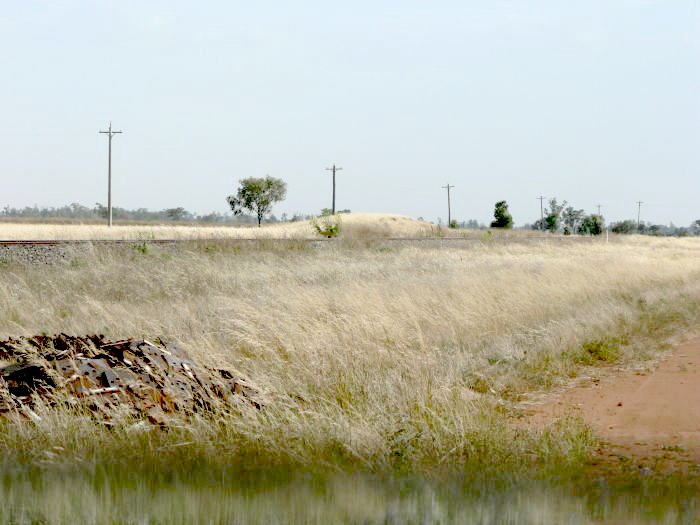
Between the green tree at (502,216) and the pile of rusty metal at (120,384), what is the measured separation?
97.4 meters

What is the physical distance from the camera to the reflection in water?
4.89m

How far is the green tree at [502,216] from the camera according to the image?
102863 mm

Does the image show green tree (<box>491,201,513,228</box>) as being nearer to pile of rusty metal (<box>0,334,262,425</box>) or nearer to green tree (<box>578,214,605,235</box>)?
green tree (<box>578,214,605,235</box>)

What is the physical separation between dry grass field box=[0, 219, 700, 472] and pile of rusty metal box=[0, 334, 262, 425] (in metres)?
0.23

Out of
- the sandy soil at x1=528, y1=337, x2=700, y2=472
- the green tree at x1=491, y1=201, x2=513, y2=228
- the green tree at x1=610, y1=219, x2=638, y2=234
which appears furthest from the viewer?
the green tree at x1=610, y1=219, x2=638, y2=234

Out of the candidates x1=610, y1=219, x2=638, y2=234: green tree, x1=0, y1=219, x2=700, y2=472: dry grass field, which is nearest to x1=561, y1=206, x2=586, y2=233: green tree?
x1=610, y1=219, x2=638, y2=234: green tree

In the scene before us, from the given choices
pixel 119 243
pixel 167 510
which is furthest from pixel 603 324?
pixel 119 243

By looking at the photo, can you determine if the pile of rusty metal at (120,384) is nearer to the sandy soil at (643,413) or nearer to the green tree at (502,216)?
the sandy soil at (643,413)

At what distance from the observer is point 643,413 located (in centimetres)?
868

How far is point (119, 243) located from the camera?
88.1ft

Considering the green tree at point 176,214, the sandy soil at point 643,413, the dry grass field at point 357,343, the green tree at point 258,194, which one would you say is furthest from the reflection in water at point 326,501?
the green tree at point 176,214

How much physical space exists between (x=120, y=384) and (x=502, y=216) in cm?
9850

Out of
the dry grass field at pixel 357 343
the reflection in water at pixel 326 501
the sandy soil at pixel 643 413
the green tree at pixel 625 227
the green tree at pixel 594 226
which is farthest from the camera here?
the green tree at pixel 625 227

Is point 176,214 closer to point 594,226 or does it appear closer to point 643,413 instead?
point 594,226
